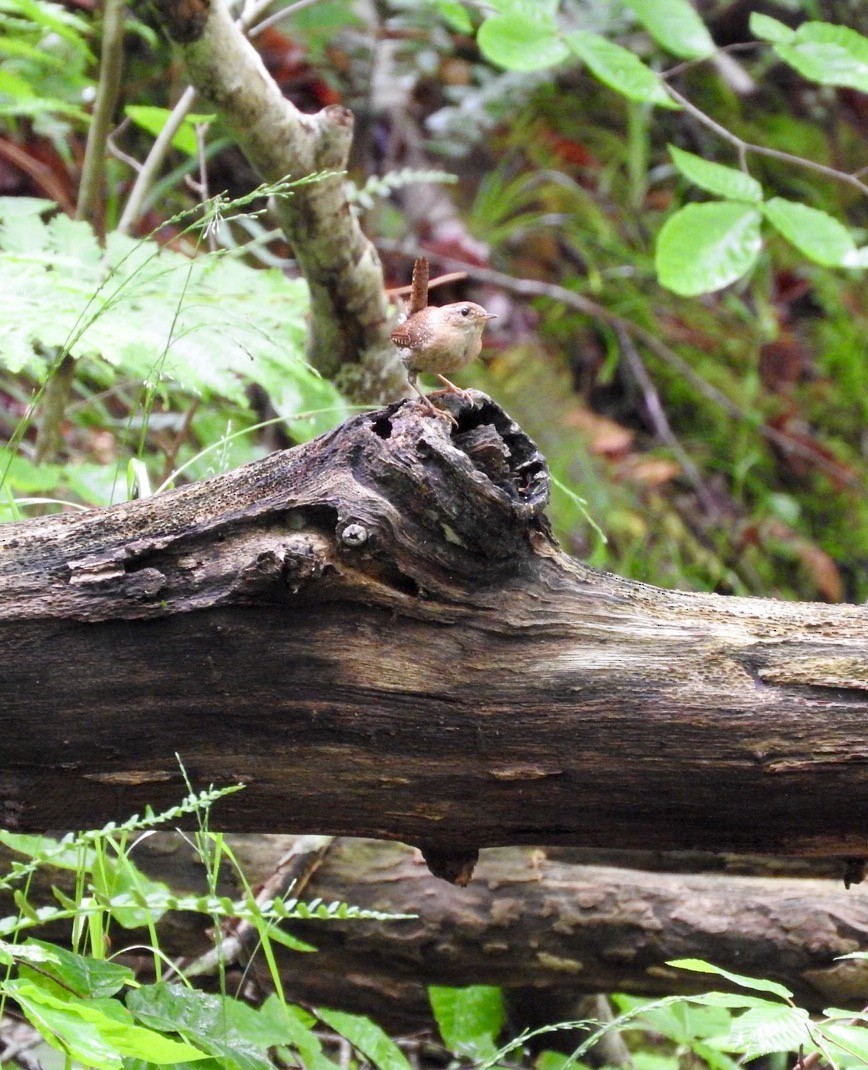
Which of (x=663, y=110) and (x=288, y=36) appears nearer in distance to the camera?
(x=288, y=36)

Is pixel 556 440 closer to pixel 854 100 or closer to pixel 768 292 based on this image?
pixel 768 292

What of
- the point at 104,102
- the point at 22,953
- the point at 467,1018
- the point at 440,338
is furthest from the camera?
the point at 104,102

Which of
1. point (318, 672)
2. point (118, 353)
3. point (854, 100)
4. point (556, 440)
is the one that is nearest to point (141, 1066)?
point (318, 672)

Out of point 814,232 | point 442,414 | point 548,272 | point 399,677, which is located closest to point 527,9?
point 814,232

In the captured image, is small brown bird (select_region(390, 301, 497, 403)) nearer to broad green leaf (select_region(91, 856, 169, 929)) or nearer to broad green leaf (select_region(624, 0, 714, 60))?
broad green leaf (select_region(91, 856, 169, 929))

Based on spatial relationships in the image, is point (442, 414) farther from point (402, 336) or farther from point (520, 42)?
point (520, 42)

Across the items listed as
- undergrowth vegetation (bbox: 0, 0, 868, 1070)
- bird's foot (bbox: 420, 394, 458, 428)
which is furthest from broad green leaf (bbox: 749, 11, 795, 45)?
bird's foot (bbox: 420, 394, 458, 428)

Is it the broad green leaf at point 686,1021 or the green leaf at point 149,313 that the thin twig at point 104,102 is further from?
the broad green leaf at point 686,1021
